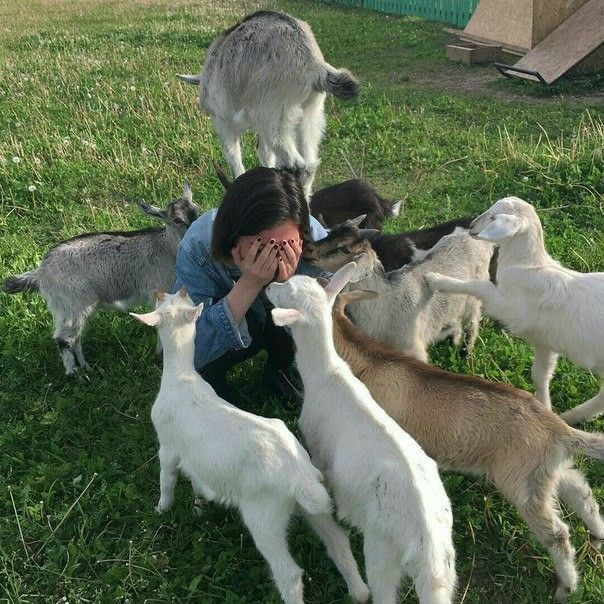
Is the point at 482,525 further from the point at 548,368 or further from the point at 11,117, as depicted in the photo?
the point at 11,117

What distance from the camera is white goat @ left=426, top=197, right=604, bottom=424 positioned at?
3.25 metres

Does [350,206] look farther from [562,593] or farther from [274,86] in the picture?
[562,593]

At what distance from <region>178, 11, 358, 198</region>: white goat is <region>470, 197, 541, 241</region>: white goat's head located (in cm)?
185

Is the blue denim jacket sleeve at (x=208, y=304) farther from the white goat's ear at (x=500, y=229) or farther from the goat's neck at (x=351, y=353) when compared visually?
the white goat's ear at (x=500, y=229)

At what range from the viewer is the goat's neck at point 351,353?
3.01 meters

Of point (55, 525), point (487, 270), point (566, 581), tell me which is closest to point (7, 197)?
point (55, 525)

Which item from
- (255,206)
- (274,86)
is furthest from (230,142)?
(255,206)

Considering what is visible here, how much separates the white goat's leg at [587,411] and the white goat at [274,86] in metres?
2.75

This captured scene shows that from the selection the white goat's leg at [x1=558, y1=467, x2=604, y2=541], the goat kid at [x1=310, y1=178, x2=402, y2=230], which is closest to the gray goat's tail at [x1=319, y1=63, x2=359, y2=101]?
the goat kid at [x1=310, y1=178, x2=402, y2=230]

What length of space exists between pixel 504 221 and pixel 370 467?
63.5 inches

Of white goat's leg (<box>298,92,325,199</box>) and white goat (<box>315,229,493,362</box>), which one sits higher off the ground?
white goat's leg (<box>298,92,325,199</box>)

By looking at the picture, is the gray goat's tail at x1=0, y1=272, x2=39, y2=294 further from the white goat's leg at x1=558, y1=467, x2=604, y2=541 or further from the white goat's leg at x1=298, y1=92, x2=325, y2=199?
the white goat's leg at x1=558, y1=467, x2=604, y2=541

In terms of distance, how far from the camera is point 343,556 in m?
2.57

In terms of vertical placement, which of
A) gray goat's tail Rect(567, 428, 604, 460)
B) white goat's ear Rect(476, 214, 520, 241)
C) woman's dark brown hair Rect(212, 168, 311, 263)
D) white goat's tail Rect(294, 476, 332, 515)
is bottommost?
white goat's tail Rect(294, 476, 332, 515)
